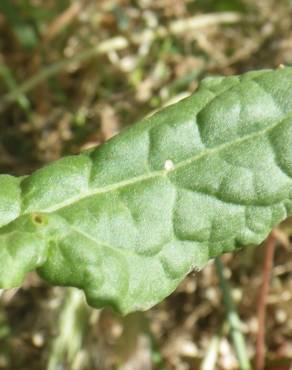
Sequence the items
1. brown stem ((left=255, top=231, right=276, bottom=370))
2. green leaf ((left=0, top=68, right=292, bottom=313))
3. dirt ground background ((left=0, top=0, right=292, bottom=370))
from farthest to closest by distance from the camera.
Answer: dirt ground background ((left=0, top=0, right=292, bottom=370)) < brown stem ((left=255, top=231, right=276, bottom=370)) < green leaf ((left=0, top=68, right=292, bottom=313))

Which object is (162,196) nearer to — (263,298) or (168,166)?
(168,166)

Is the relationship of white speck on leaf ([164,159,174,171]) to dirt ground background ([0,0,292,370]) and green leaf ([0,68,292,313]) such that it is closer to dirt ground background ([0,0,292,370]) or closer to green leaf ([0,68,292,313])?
green leaf ([0,68,292,313])

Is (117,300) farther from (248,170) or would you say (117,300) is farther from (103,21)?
(103,21)

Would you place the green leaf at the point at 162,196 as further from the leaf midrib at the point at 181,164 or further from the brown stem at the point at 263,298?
the brown stem at the point at 263,298

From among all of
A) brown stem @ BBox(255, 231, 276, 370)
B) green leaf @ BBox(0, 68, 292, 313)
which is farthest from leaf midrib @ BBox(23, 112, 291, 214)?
brown stem @ BBox(255, 231, 276, 370)

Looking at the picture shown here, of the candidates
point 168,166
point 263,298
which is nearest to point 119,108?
point 263,298

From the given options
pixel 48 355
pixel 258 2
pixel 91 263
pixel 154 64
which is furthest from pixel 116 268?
pixel 258 2
